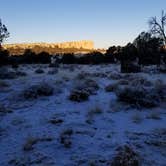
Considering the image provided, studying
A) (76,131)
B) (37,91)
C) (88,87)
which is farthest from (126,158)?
(88,87)

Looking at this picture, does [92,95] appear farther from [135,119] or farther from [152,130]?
[152,130]

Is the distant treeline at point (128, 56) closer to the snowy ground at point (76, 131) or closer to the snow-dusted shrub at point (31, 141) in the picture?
the snowy ground at point (76, 131)

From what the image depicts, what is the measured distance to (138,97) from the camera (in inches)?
613

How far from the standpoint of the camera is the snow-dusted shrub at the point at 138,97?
49.6 feet

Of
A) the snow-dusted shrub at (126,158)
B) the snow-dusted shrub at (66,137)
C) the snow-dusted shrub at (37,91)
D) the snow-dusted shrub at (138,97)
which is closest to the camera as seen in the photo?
the snow-dusted shrub at (126,158)

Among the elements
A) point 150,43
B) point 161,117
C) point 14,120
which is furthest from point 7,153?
point 150,43

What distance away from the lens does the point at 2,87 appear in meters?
20.6

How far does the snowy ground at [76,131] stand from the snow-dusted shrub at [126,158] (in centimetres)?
26

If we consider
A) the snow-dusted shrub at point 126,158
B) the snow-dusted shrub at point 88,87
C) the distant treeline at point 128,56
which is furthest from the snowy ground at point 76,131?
the distant treeline at point 128,56

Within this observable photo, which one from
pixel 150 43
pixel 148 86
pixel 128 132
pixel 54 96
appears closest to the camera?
pixel 128 132

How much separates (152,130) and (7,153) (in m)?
4.43

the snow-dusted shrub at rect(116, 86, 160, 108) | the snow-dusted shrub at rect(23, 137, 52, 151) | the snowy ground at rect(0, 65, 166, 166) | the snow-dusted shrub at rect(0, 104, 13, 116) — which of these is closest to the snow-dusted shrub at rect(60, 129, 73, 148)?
the snowy ground at rect(0, 65, 166, 166)

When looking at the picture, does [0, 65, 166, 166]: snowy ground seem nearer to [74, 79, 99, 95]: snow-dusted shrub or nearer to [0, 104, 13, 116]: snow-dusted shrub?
[0, 104, 13, 116]: snow-dusted shrub

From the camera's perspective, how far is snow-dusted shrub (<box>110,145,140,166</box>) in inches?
355
